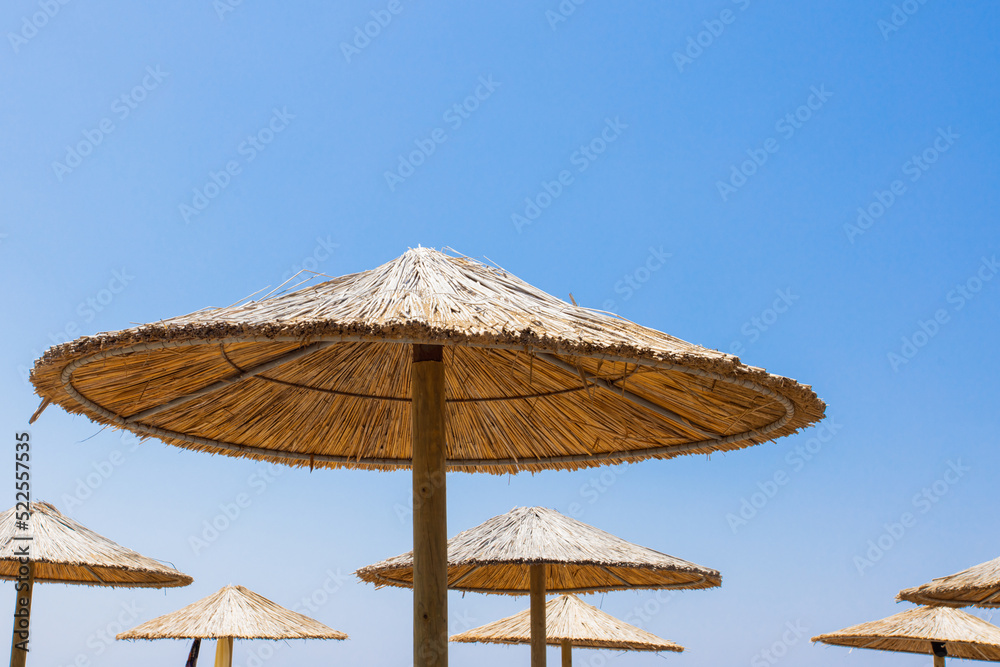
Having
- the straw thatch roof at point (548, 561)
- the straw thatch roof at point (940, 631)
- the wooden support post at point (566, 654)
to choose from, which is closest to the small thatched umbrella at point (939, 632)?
the straw thatch roof at point (940, 631)

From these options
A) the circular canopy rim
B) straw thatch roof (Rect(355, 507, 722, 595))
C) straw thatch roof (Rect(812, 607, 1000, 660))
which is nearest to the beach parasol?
straw thatch roof (Rect(355, 507, 722, 595))

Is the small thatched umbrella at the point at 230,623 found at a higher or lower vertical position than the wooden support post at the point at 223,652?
higher

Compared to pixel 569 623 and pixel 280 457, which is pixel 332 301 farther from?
pixel 569 623

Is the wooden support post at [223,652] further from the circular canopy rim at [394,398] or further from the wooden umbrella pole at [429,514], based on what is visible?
the wooden umbrella pole at [429,514]

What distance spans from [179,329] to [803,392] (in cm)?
224

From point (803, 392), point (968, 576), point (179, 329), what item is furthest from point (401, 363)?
point (968, 576)

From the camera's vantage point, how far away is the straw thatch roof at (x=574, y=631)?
10.8 metres

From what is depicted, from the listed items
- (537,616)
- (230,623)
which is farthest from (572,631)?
(230,623)

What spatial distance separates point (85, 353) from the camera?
9.56 feet

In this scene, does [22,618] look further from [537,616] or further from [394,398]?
[394,398]

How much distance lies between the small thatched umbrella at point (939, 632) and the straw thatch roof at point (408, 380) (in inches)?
327

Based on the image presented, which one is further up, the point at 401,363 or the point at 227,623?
the point at 401,363

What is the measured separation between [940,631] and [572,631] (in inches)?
182

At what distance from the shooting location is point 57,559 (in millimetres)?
8008
